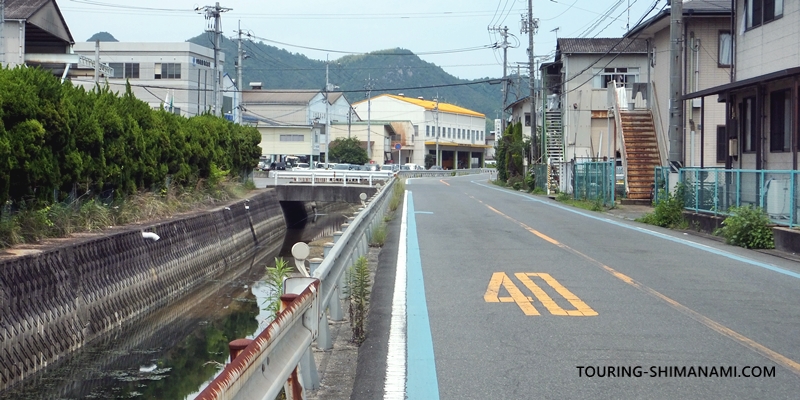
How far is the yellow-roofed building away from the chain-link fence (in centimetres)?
6552

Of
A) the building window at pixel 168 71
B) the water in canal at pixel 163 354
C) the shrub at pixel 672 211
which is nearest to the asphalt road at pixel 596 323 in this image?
the water in canal at pixel 163 354

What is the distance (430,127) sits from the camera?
10800 cm

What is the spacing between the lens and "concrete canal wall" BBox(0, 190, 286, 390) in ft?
33.3

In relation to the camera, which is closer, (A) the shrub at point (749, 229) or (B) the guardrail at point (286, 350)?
(B) the guardrail at point (286, 350)

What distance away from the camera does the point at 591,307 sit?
8867mm

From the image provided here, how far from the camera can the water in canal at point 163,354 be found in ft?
31.9

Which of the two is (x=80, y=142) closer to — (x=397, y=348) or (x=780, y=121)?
(x=397, y=348)

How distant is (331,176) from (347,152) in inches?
1704

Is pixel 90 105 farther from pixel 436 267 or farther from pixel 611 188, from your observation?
pixel 611 188

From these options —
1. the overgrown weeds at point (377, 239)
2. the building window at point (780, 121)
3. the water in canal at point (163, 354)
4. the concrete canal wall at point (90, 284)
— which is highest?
the building window at point (780, 121)

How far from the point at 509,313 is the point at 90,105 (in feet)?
38.4

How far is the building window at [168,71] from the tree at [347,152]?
21566 millimetres

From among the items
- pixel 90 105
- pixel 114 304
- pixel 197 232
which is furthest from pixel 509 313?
pixel 197 232

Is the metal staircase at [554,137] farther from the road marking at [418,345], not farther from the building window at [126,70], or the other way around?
the road marking at [418,345]
